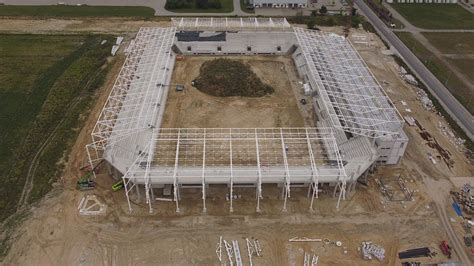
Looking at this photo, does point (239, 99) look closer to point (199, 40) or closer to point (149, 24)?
point (199, 40)

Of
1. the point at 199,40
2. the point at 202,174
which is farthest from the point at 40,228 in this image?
the point at 199,40

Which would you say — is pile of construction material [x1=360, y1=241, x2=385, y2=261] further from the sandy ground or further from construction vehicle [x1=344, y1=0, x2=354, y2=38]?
construction vehicle [x1=344, y1=0, x2=354, y2=38]

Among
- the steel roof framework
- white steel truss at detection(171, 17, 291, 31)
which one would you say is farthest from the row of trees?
the steel roof framework

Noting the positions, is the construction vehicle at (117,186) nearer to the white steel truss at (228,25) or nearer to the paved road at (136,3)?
the white steel truss at (228,25)

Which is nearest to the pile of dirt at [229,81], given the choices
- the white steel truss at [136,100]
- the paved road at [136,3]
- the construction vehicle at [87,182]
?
the white steel truss at [136,100]

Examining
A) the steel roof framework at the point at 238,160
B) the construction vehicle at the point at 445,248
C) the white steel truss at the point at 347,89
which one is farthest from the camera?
the white steel truss at the point at 347,89

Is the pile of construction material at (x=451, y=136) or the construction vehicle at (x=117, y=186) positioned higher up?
the construction vehicle at (x=117, y=186)
